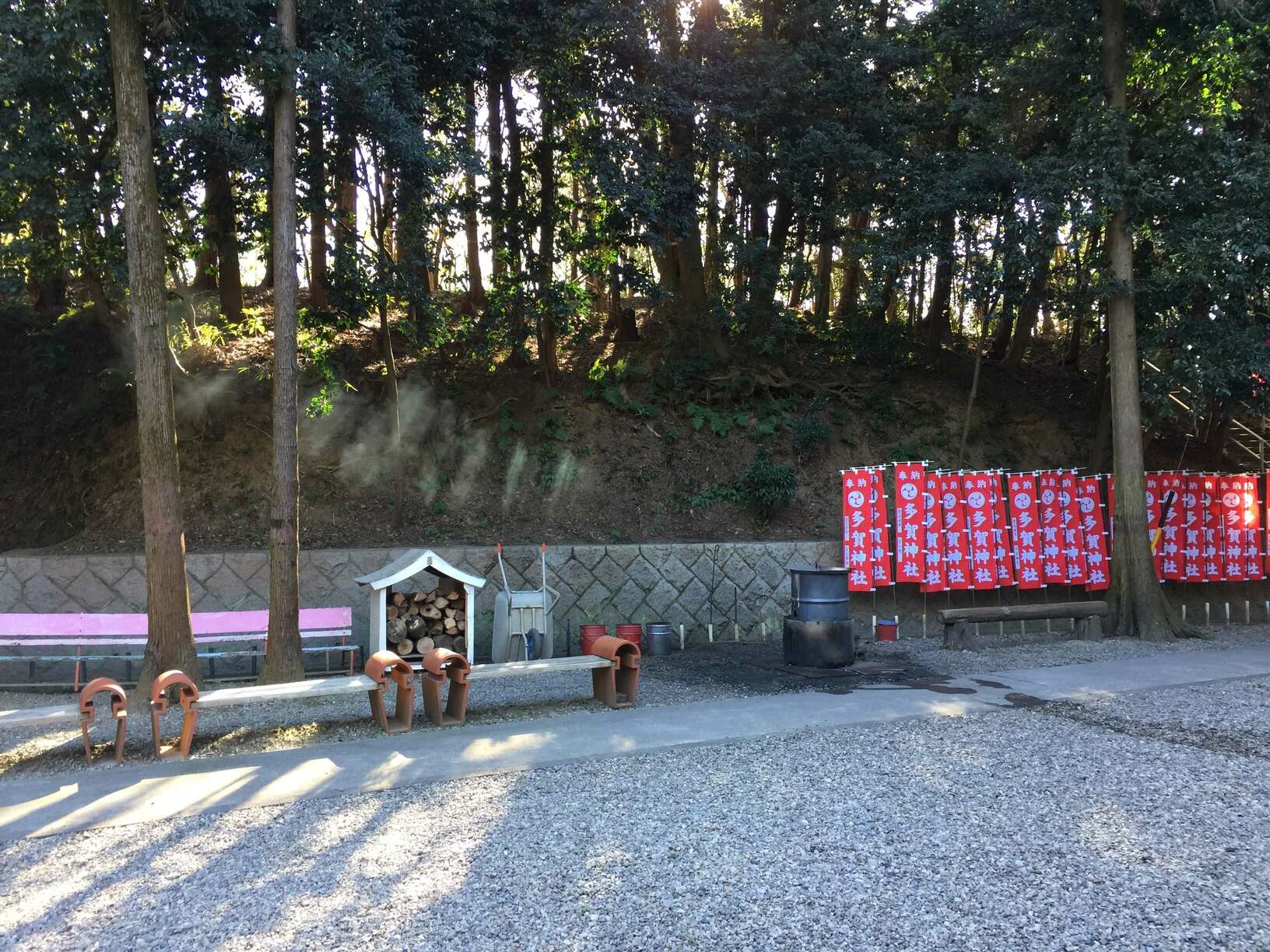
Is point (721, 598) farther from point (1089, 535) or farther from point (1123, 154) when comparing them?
point (1123, 154)

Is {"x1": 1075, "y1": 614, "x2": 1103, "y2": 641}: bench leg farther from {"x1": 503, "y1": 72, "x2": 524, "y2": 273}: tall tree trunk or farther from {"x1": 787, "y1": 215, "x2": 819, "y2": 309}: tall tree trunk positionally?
{"x1": 503, "y1": 72, "x2": 524, "y2": 273}: tall tree trunk

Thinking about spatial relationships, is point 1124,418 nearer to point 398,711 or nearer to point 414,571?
point 414,571

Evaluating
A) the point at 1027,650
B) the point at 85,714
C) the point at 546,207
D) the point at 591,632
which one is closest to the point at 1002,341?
the point at 1027,650

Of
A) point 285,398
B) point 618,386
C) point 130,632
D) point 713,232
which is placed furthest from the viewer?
point 713,232

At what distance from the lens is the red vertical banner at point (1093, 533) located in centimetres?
1471

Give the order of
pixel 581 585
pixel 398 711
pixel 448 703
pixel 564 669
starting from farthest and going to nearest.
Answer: pixel 581 585
pixel 564 669
pixel 448 703
pixel 398 711

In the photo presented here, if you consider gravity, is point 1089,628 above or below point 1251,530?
below

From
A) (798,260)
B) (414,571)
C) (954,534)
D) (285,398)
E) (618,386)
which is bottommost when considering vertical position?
(414,571)

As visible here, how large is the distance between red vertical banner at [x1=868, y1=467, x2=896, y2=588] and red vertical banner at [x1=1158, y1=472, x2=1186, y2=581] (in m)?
5.25

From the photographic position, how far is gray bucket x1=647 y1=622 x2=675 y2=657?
12430 millimetres

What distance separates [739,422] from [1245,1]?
9949 millimetres

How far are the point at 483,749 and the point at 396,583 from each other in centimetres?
425

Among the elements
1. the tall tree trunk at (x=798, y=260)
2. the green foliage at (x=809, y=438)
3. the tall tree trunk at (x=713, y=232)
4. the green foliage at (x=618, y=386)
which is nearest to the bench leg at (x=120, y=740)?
the green foliage at (x=618, y=386)

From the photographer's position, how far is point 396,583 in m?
10.7
